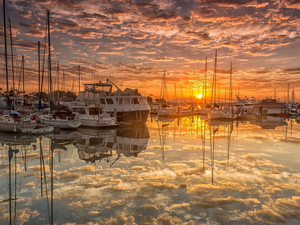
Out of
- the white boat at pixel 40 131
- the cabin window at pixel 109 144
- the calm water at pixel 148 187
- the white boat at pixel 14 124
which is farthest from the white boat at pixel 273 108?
the white boat at pixel 14 124

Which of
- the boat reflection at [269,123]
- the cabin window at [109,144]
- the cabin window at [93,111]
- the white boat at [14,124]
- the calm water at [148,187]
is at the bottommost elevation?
the calm water at [148,187]

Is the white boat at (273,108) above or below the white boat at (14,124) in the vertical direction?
above

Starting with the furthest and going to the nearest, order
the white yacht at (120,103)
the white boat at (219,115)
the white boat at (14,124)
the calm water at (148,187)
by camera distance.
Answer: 1. the white boat at (219,115)
2. the white yacht at (120,103)
3. the white boat at (14,124)
4. the calm water at (148,187)

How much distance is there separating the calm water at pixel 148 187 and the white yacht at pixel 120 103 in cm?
2036

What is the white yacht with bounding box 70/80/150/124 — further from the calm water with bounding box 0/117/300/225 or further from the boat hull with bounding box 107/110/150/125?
the calm water with bounding box 0/117/300/225

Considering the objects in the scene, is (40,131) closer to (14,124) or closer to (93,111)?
(14,124)

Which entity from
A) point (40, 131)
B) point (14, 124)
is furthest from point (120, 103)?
point (14, 124)

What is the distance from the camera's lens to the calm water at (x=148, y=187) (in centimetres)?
730

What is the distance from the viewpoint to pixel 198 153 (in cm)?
1686

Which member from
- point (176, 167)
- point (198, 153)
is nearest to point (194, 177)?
point (176, 167)

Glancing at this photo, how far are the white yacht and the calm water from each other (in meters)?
20.4

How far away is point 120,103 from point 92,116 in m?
7.35

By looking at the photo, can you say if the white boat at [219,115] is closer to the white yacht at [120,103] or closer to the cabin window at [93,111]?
the white yacht at [120,103]

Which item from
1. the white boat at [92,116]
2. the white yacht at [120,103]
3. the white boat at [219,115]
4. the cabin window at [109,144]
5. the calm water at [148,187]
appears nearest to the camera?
the calm water at [148,187]
